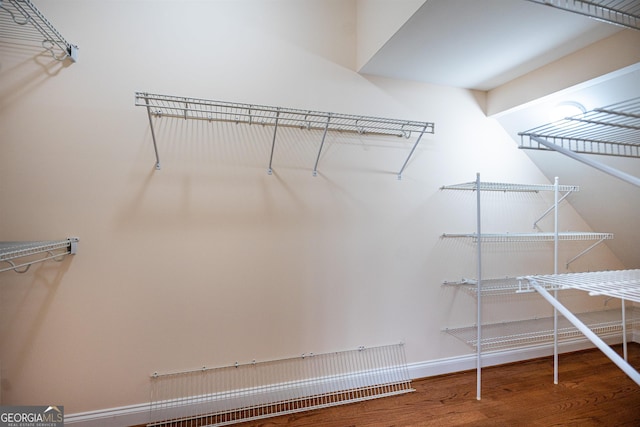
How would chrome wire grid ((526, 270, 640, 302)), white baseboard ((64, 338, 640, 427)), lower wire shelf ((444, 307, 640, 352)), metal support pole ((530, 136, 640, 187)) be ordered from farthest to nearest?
lower wire shelf ((444, 307, 640, 352)) → white baseboard ((64, 338, 640, 427)) → metal support pole ((530, 136, 640, 187)) → chrome wire grid ((526, 270, 640, 302))

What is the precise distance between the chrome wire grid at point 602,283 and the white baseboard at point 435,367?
1333 millimetres

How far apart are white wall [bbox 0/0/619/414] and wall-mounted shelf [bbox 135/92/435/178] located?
0.06 meters

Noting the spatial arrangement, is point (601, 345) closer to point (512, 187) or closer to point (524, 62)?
point (512, 187)

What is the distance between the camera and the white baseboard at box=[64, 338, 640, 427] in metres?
1.47

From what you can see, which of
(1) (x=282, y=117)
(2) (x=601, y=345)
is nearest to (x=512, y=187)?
(2) (x=601, y=345)

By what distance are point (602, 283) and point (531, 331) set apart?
177 centimetres

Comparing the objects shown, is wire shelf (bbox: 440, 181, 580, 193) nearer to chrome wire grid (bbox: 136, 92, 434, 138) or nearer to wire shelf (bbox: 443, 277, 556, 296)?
chrome wire grid (bbox: 136, 92, 434, 138)

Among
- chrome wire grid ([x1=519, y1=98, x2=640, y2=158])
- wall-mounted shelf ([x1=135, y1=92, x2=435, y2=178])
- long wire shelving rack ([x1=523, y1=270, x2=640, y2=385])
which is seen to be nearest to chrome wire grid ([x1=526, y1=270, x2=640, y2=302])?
long wire shelving rack ([x1=523, y1=270, x2=640, y2=385])

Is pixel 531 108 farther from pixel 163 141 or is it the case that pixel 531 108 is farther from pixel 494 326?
pixel 163 141

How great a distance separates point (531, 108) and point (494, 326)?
5.19ft

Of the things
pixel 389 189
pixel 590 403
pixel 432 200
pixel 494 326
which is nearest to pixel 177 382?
pixel 389 189

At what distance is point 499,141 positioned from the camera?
87.3 inches

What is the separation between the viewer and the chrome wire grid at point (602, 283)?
0.69 metres

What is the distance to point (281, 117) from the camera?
1690mm
